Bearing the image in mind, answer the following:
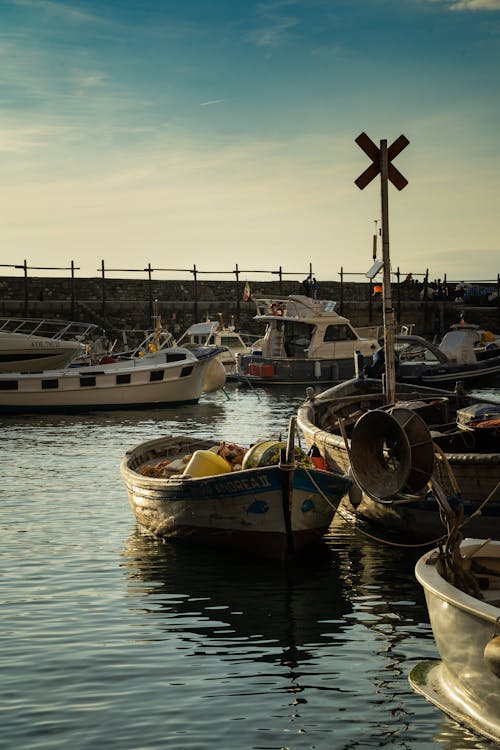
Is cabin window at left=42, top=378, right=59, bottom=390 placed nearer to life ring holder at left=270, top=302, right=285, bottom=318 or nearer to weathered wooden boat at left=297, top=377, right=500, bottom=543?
life ring holder at left=270, top=302, right=285, bottom=318

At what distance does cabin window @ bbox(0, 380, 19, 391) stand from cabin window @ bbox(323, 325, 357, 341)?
39.6 ft

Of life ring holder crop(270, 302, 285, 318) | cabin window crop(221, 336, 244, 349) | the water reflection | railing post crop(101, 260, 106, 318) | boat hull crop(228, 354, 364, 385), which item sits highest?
railing post crop(101, 260, 106, 318)

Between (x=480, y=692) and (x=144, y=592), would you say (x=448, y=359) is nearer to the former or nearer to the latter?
(x=144, y=592)

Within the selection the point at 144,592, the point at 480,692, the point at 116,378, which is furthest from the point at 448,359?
the point at 480,692

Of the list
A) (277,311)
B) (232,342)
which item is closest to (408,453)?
(277,311)

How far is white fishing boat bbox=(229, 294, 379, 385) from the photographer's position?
39.4 meters

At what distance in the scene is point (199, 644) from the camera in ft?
32.7

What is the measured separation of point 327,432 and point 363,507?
5.92 ft

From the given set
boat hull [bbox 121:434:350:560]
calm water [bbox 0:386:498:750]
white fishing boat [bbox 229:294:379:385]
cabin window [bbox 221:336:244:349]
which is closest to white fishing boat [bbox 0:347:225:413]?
white fishing boat [bbox 229:294:379:385]

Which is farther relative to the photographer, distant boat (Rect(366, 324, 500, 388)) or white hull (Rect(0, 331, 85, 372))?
white hull (Rect(0, 331, 85, 372))

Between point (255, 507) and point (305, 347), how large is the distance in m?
27.8

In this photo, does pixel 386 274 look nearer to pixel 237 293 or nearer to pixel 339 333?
pixel 339 333

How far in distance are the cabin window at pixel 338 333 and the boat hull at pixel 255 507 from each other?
1050 inches

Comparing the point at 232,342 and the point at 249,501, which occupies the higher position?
the point at 232,342
